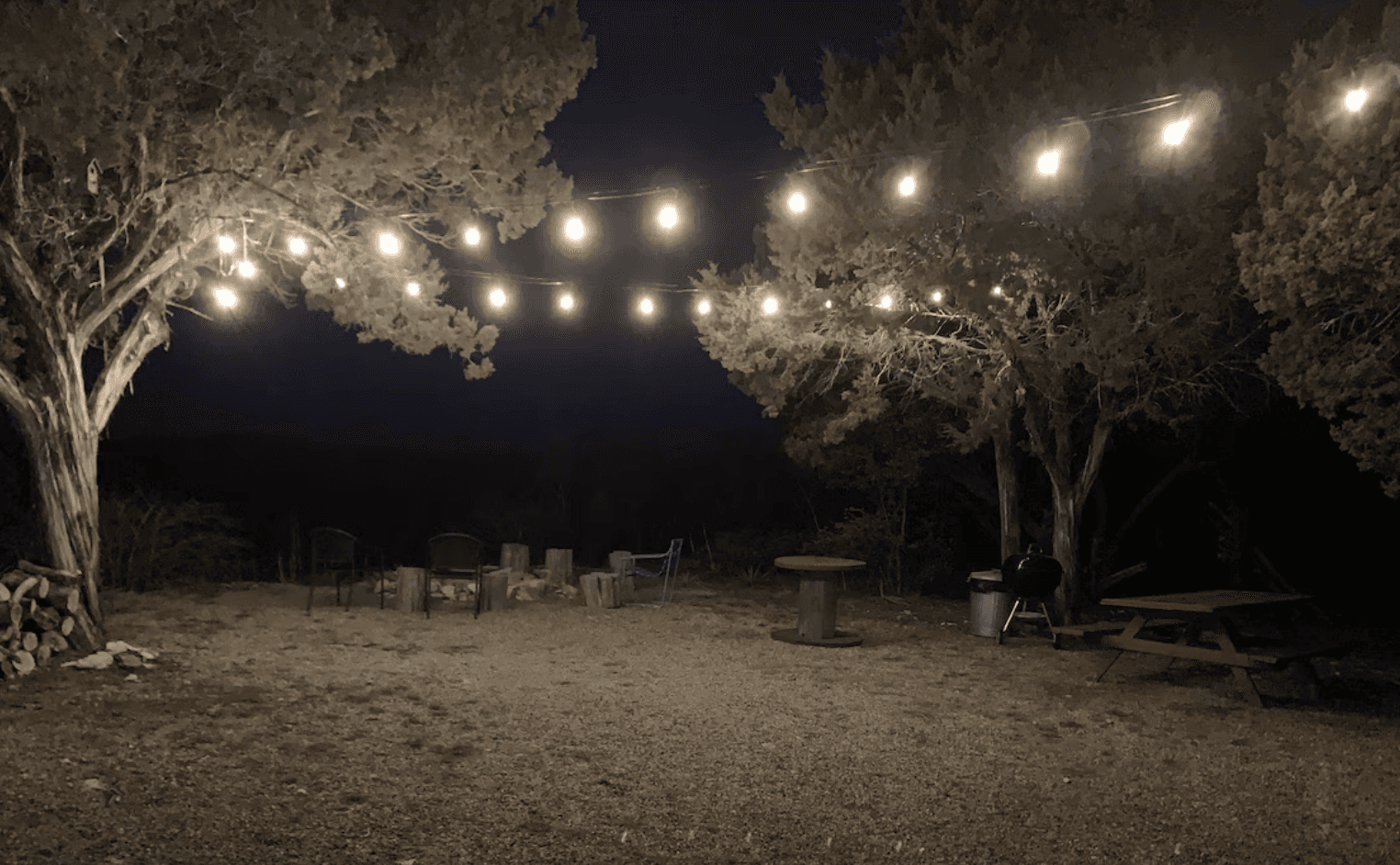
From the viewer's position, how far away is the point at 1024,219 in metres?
7.00

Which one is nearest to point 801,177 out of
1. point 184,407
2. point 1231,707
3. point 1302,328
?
point 1302,328

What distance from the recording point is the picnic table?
5.54 metres

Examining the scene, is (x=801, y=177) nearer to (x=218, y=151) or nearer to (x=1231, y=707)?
(x=218, y=151)

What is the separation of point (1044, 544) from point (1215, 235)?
607 centimetres

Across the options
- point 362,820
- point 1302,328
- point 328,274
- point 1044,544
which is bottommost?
point 362,820

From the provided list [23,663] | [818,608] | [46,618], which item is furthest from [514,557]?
[23,663]

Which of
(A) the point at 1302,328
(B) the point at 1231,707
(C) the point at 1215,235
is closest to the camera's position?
(B) the point at 1231,707

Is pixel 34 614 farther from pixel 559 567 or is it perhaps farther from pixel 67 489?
pixel 559 567

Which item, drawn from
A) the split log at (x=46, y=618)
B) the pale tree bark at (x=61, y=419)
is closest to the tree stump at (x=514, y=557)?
the pale tree bark at (x=61, y=419)

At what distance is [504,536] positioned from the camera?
1442 cm

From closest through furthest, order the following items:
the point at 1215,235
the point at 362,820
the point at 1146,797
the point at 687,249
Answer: the point at 362,820
the point at 1146,797
the point at 1215,235
the point at 687,249

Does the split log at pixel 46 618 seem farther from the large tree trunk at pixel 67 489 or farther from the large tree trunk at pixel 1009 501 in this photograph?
the large tree trunk at pixel 1009 501

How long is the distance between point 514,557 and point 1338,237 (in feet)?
28.7

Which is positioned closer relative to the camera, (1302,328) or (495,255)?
(1302,328)
